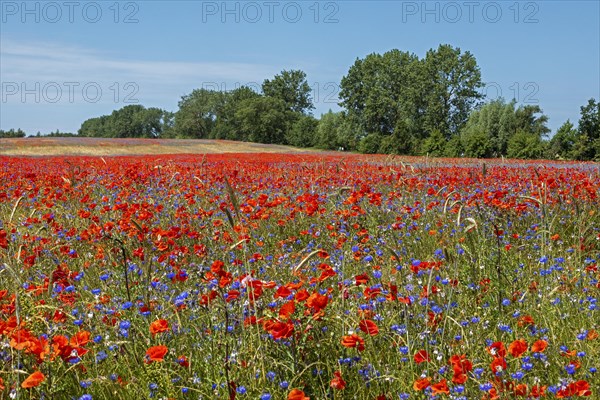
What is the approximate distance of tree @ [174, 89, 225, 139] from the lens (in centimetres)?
10094

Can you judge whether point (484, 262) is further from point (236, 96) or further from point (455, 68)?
point (236, 96)

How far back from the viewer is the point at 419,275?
4.18 metres

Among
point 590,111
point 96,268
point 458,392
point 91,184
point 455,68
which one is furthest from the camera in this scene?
point 455,68

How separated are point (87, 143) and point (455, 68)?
122 feet

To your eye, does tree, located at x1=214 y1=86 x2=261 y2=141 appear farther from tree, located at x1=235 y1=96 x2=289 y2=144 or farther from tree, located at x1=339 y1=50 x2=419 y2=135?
tree, located at x1=339 y1=50 x2=419 y2=135

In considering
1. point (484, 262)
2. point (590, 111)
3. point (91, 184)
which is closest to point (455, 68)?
point (590, 111)

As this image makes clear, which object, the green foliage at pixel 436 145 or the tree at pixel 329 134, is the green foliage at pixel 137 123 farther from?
the green foliage at pixel 436 145

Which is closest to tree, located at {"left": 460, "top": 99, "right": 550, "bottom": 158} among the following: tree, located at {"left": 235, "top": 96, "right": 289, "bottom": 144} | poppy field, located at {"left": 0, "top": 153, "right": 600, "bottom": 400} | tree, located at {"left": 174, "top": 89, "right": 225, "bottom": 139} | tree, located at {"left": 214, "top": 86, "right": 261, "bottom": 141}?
tree, located at {"left": 235, "top": 96, "right": 289, "bottom": 144}

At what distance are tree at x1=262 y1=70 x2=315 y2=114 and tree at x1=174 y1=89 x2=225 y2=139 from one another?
37.4 ft

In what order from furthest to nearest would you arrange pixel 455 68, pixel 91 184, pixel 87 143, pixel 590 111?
pixel 455 68 → pixel 87 143 → pixel 590 111 → pixel 91 184

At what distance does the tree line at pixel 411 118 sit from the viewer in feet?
121

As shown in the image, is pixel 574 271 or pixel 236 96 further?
pixel 236 96

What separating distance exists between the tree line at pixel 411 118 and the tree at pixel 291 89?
17 cm

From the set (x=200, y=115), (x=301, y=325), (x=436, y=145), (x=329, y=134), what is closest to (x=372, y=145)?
(x=436, y=145)
